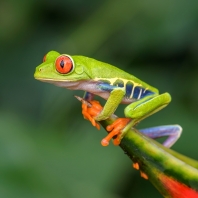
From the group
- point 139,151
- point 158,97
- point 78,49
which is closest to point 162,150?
point 139,151

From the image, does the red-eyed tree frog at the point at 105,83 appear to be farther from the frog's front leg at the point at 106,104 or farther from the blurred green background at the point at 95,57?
the blurred green background at the point at 95,57

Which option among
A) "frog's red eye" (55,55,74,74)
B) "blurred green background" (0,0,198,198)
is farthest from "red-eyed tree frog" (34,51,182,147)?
"blurred green background" (0,0,198,198)

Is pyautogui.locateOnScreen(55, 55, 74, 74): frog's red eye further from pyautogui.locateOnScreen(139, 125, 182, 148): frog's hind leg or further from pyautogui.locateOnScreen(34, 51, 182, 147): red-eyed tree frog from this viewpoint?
pyautogui.locateOnScreen(139, 125, 182, 148): frog's hind leg

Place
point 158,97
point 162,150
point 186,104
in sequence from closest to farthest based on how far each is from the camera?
point 162,150
point 158,97
point 186,104

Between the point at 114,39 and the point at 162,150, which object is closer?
the point at 162,150

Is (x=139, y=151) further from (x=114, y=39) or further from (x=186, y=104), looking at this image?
(x=114, y=39)

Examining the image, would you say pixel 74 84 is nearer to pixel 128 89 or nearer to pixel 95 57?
pixel 128 89

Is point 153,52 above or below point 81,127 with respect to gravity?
above
